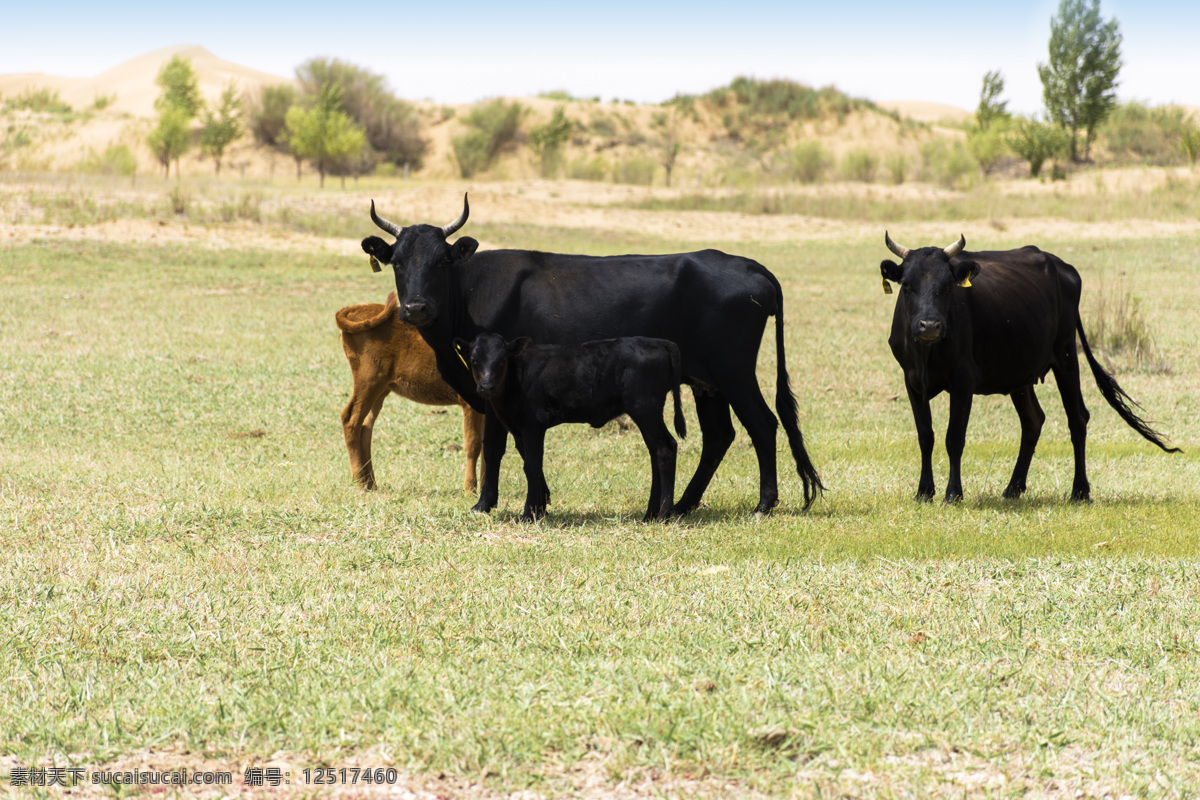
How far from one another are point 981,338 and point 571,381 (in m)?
3.37

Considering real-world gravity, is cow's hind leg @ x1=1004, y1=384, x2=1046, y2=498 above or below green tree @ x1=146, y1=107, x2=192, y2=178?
below

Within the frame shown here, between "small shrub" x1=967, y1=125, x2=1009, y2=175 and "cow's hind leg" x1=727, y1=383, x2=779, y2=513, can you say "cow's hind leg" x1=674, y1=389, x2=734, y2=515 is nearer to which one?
"cow's hind leg" x1=727, y1=383, x2=779, y2=513

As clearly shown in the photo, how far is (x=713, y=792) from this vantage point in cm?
377

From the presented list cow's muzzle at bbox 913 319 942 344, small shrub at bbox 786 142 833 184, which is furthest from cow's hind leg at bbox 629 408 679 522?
small shrub at bbox 786 142 833 184

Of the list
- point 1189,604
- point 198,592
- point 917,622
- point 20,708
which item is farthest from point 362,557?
point 1189,604

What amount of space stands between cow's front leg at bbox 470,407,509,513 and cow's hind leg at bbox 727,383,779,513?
1.64 metres

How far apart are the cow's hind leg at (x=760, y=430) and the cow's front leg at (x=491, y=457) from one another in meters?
1.64

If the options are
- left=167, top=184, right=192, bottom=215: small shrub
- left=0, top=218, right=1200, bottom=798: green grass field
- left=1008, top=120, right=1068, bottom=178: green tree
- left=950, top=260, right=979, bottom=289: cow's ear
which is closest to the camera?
left=0, top=218, right=1200, bottom=798: green grass field

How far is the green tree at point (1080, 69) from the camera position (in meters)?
59.7

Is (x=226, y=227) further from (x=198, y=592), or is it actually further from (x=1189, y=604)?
(x=1189, y=604)

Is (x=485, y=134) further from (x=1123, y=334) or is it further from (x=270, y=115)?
(x=1123, y=334)

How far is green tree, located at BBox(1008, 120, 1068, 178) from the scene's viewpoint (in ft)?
189

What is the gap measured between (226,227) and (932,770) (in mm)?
27152

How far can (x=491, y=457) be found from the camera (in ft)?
26.2
